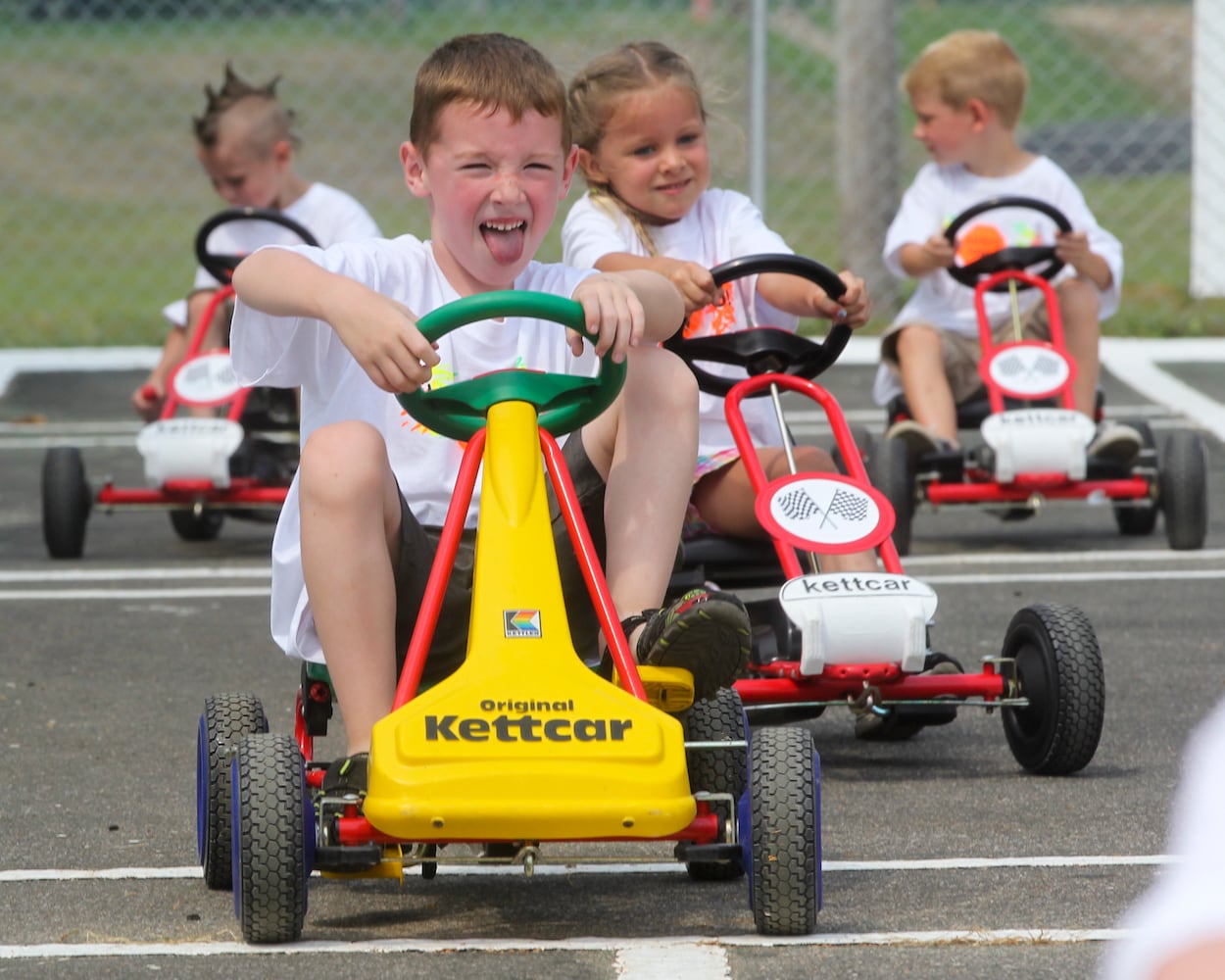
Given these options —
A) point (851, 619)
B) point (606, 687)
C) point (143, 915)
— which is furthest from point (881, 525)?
point (143, 915)

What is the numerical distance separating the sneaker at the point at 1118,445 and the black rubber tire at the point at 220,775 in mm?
3745

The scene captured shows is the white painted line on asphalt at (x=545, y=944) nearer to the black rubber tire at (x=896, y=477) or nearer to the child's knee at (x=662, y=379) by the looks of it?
the child's knee at (x=662, y=379)

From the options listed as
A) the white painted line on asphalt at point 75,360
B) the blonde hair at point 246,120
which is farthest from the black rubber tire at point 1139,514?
the white painted line on asphalt at point 75,360

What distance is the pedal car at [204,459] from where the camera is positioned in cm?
648

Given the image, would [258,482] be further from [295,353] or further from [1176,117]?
[1176,117]

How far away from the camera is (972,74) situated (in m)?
7.20

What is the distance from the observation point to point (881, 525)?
3955 millimetres

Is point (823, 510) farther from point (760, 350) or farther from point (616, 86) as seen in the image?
point (616, 86)

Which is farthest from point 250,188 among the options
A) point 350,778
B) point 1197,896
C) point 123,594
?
point 1197,896

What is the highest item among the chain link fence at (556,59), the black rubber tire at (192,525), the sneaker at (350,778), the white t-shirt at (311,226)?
the chain link fence at (556,59)

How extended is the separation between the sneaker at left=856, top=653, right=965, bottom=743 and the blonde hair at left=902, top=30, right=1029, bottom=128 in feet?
11.2

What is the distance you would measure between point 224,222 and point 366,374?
3.67m

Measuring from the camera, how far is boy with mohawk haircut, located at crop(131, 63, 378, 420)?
7.51m

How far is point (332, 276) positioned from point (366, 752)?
2.26 ft
